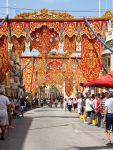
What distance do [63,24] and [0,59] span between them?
485 centimetres

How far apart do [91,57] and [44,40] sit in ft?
11.6

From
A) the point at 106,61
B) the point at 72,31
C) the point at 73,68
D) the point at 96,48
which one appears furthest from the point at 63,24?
the point at 106,61

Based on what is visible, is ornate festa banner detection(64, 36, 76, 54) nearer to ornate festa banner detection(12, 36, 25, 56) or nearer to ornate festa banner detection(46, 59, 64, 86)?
ornate festa banner detection(12, 36, 25, 56)

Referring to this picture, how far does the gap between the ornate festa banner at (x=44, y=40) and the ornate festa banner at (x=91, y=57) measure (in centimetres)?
219

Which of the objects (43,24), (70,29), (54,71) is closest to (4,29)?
(43,24)

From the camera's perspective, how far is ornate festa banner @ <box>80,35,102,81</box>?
104ft

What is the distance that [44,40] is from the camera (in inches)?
1299

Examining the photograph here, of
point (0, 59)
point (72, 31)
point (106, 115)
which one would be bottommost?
point (106, 115)

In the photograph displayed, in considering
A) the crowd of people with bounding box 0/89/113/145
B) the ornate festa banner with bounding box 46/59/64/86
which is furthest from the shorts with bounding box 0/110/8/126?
the ornate festa banner with bounding box 46/59/64/86

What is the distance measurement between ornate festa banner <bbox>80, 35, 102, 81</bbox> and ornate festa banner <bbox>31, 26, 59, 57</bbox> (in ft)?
7.17

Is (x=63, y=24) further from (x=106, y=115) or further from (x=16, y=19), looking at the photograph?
(x=106, y=115)

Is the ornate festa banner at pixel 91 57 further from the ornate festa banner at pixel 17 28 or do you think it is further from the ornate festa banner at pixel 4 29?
the ornate festa banner at pixel 4 29

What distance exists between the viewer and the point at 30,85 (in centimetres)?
5434

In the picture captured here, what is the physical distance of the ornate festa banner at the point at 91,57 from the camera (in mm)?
31828
